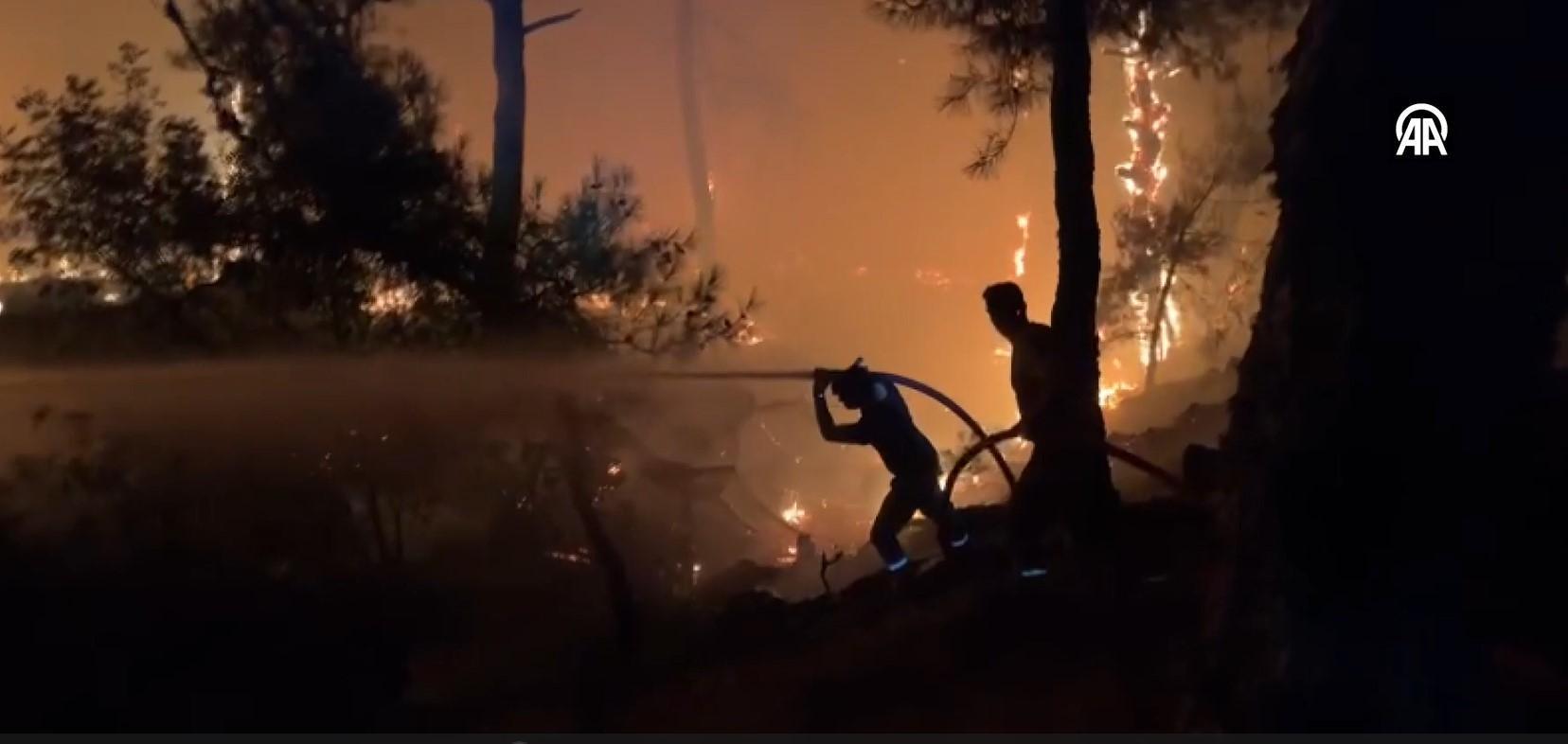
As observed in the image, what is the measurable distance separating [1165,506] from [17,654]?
8.34 metres

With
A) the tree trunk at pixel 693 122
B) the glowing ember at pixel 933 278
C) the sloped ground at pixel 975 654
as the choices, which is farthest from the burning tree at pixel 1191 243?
the sloped ground at pixel 975 654

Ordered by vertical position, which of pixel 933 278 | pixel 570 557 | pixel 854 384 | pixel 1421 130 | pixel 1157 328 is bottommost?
pixel 570 557

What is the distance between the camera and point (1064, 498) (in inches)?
338

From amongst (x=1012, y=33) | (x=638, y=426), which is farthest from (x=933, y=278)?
(x=1012, y=33)

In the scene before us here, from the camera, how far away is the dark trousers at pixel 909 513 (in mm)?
8102

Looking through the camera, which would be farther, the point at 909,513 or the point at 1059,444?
the point at 1059,444

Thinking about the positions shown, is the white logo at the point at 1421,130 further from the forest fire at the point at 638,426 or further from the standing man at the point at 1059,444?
the standing man at the point at 1059,444

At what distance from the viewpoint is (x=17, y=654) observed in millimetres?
8367

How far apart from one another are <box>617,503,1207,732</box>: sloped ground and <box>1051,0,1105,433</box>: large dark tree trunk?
1363 mm

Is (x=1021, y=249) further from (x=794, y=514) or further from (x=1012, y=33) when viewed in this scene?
(x=1012, y=33)

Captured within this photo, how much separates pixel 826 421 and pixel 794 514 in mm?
20963

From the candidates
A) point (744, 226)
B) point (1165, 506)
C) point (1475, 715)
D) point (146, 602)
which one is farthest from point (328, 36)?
point (744, 226)

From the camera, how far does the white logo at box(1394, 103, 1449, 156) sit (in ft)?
15.3

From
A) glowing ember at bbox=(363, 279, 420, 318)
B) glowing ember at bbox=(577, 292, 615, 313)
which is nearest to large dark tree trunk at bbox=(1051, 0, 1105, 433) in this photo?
glowing ember at bbox=(577, 292, 615, 313)
